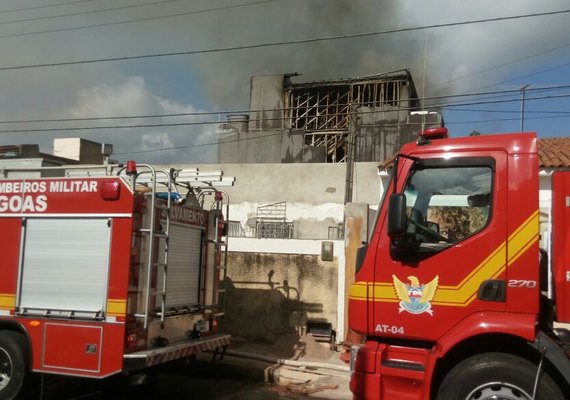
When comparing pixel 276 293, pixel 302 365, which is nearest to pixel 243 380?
pixel 302 365

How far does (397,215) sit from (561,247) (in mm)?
1372

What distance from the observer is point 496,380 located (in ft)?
14.0

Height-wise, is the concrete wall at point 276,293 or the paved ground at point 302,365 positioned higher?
the concrete wall at point 276,293

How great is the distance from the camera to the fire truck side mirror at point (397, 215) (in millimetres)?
4477

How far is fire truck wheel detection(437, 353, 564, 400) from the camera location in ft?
13.7

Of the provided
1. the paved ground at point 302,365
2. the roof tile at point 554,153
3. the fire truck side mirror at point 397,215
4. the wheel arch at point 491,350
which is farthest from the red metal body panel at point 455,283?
the roof tile at point 554,153

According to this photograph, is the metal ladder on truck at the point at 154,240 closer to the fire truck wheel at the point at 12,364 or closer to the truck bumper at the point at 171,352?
the truck bumper at the point at 171,352

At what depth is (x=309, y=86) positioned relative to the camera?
29969 mm

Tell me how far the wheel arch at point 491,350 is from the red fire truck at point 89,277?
3116mm

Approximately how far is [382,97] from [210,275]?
2347cm

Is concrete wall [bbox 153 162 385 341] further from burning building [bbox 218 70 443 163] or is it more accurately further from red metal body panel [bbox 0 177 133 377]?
burning building [bbox 218 70 443 163]

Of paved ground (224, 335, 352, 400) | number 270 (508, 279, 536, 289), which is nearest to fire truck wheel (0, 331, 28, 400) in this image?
paved ground (224, 335, 352, 400)

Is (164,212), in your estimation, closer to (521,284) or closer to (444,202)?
(444,202)

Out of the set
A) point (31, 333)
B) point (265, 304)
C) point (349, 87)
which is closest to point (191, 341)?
point (31, 333)
